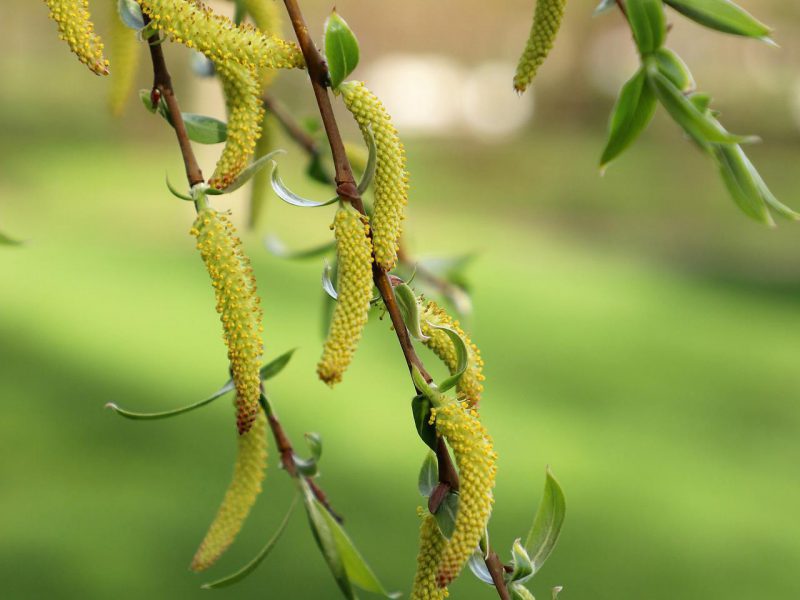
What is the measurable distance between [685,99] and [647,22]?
4cm

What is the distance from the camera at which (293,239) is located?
8.50 meters

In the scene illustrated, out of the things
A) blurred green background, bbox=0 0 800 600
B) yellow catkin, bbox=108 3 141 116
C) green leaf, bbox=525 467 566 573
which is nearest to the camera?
green leaf, bbox=525 467 566 573

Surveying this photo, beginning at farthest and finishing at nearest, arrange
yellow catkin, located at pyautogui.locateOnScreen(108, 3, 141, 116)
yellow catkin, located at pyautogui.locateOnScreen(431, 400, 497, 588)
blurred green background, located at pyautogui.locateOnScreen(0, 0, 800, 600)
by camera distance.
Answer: blurred green background, located at pyautogui.locateOnScreen(0, 0, 800, 600)
yellow catkin, located at pyautogui.locateOnScreen(108, 3, 141, 116)
yellow catkin, located at pyautogui.locateOnScreen(431, 400, 497, 588)

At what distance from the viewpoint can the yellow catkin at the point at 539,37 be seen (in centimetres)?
64

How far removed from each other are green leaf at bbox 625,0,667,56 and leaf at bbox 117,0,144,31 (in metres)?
0.28

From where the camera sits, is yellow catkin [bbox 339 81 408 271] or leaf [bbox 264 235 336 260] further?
leaf [bbox 264 235 336 260]

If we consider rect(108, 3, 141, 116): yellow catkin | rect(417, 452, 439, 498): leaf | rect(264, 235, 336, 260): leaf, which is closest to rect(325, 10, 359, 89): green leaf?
rect(417, 452, 439, 498): leaf

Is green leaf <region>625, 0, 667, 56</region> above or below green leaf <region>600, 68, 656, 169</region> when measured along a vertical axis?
above

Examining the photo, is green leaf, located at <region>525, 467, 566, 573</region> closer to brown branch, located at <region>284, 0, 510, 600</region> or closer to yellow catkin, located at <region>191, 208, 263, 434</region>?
brown branch, located at <region>284, 0, 510, 600</region>

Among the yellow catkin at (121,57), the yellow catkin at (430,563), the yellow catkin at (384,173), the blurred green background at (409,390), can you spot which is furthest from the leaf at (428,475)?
the blurred green background at (409,390)

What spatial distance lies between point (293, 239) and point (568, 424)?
4.50 meters

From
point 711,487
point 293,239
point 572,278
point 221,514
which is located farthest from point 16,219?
point 221,514

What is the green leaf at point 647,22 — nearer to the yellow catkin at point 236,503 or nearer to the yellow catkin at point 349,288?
the yellow catkin at point 349,288

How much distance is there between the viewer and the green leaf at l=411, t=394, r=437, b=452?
0.57m
